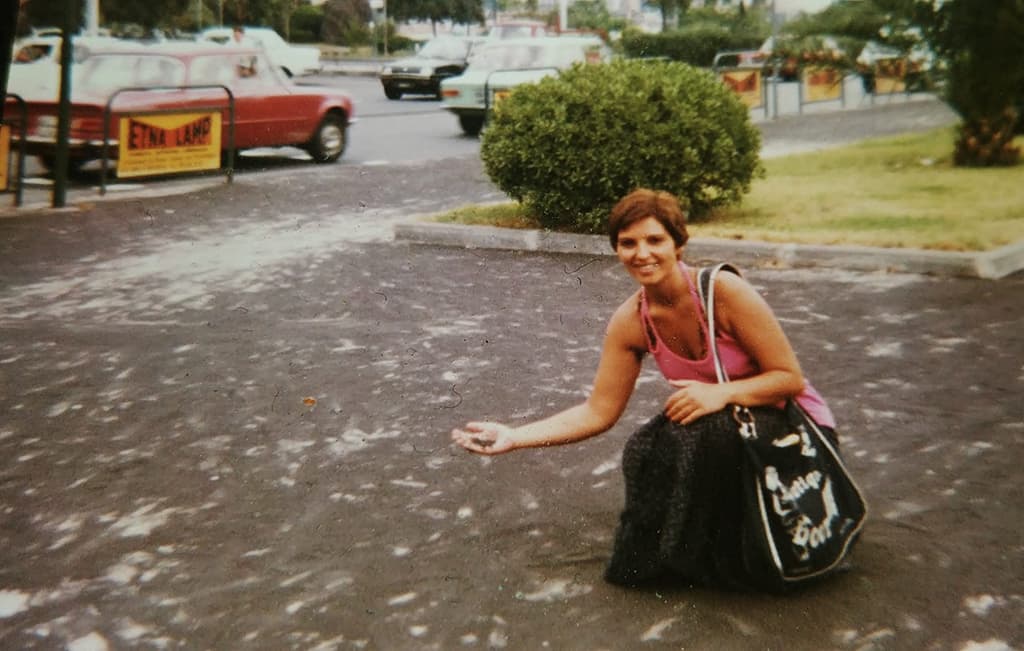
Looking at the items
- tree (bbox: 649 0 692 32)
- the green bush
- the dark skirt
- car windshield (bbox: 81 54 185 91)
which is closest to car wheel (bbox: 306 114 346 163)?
car windshield (bbox: 81 54 185 91)

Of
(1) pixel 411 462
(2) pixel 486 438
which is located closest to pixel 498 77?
(1) pixel 411 462

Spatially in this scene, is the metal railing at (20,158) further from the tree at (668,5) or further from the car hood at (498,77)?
the tree at (668,5)

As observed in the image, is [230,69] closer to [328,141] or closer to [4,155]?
[328,141]

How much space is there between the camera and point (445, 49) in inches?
1332

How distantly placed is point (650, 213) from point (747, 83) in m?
21.5

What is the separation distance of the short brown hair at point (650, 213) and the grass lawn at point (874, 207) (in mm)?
6477

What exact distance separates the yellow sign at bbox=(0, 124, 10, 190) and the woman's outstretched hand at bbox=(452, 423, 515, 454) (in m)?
10.2

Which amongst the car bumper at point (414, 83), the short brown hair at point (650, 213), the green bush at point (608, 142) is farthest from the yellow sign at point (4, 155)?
the car bumper at point (414, 83)

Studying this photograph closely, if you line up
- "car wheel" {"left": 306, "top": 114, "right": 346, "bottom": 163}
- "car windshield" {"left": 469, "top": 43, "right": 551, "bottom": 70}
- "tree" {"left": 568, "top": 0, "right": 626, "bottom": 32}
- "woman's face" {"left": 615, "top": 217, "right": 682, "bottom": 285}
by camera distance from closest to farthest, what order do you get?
"woman's face" {"left": 615, "top": 217, "right": 682, "bottom": 285}
"car wheel" {"left": 306, "top": 114, "right": 346, "bottom": 163}
"car windshield" {"left": 469, "top": 43, "right": 551, "bottom": 70}
"tree" {"left": 568, "top": 0, "right": 626, "bottom": 32}

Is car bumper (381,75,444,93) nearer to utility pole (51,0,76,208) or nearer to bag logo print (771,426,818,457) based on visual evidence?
utility pole (51,0,76,208)

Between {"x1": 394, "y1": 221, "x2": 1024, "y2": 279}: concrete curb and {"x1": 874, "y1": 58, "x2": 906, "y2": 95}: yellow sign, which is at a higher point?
{"x1": 874, "y1": 58, "x2": 906, "y2": 95}: yellow sign

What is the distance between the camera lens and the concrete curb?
9.45 m

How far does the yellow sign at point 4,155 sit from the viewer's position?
1281cm

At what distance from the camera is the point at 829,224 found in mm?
11383
